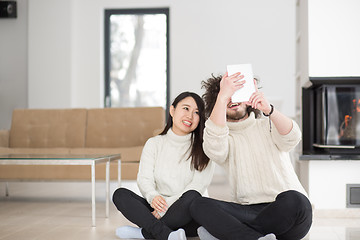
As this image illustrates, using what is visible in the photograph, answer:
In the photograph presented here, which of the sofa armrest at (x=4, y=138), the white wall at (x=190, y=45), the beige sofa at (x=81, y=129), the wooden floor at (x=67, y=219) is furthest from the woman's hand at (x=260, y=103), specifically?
the white wall at (x=190, y=45)

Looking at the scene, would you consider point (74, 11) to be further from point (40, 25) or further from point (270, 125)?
point (270, 125)

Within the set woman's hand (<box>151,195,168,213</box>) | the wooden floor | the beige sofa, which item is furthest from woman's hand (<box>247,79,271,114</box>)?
the beige sofa

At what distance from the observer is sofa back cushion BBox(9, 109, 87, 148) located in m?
4.82

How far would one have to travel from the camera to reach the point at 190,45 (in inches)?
268

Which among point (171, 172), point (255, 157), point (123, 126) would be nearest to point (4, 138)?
point (123, 126)

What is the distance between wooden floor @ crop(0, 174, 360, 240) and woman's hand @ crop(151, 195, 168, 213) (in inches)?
15.8

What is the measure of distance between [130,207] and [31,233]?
70cm

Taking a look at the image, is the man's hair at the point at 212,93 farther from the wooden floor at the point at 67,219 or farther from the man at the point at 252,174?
the wooden floor at the point at 67,219

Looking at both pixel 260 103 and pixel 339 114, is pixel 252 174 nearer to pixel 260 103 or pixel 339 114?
pixel 260 103

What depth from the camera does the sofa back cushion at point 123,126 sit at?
4703 millimetres

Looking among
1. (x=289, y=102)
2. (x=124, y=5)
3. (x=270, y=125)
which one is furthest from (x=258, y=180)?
(x=124, y=5)

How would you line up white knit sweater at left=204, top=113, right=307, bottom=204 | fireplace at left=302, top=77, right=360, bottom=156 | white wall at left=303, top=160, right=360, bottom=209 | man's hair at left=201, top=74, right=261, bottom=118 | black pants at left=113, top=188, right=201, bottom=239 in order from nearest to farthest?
white knit sweater at left=204, top=113, right=307, bottom=204, black pants at left=113, top=188, right=201, bottom=239, man's hair at left=201, top=74, right=261, bottom=118, white wall at left=303, top=160, right=360, bottom=209, fireplace at left=302, top=77, right=360, bottom=156

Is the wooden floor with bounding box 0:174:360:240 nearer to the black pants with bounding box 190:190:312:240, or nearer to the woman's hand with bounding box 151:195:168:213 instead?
the woman's hand with bounding box 151:195:168:213

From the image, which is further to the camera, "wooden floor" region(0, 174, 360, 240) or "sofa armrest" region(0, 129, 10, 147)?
"sofa armrest" region(0, 129, 10, 147)
